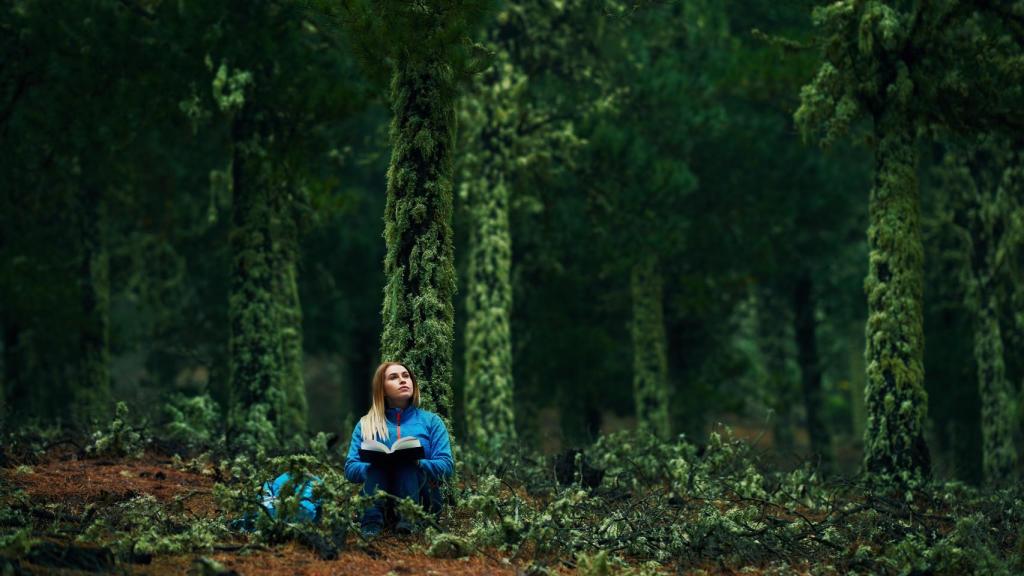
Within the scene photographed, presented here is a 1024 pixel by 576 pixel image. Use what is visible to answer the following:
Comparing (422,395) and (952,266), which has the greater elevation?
(952,266)

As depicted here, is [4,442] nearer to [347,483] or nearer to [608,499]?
[347,483]

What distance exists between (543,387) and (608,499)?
12.6m

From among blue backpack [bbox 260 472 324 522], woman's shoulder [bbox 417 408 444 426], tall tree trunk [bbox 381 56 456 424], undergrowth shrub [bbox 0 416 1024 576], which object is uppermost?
tall tree trunk [bbox 381 56 456 424]

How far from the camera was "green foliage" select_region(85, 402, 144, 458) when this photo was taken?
34.7 ft

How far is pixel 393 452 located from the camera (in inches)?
296

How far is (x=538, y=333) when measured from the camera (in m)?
21.7

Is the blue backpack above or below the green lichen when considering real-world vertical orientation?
below

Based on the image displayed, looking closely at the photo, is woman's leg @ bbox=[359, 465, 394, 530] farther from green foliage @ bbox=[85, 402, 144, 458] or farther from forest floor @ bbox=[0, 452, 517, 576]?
green foliage @ bbox=[85, 402, 144, 458]

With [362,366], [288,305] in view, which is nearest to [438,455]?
[288,305]

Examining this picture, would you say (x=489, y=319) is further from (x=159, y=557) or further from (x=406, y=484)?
(x=159, y=557)

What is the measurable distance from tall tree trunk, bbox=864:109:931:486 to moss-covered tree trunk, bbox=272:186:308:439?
7024 mm

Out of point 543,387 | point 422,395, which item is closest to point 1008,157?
point 543,387

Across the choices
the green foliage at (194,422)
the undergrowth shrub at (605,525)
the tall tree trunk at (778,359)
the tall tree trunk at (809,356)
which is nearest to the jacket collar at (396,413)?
the undergrowth shrub at (605,525)

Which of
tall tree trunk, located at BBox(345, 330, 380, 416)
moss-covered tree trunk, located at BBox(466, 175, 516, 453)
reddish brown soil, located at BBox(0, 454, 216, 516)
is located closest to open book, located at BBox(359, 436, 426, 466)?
reddish brown soil, located at BBox(0, 454, 216, 516)
